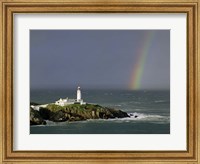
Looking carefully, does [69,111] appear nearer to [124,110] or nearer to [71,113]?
[71,113]

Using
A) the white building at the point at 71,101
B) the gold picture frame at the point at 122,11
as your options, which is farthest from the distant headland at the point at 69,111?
the gold picture frame at the point at 122,11

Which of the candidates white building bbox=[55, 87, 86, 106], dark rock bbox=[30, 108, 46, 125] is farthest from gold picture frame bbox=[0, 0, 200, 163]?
white building bbox=[55, 87, 86, 106]

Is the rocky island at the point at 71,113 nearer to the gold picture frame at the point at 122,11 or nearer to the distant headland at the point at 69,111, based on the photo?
the distant headland at the point at 69,111

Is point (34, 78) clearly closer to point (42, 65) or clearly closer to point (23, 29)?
point (42, 65)

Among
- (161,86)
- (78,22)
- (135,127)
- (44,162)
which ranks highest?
(78,22)

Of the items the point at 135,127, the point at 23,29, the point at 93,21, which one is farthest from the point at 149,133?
the point at 23,29

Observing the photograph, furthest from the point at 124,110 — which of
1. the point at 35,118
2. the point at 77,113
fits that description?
the point at 35,118

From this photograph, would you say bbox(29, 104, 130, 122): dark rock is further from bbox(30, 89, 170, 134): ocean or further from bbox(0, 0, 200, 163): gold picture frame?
bbox(0, 0, 200, 163): gold picture frame
